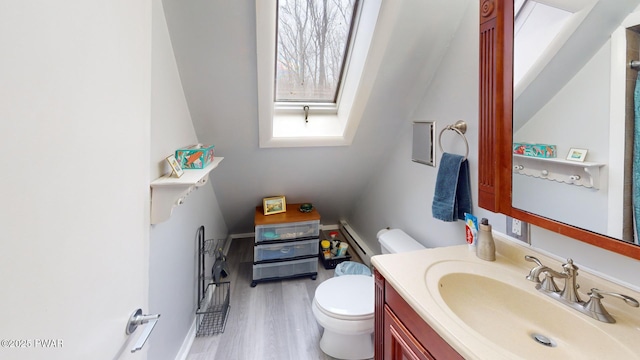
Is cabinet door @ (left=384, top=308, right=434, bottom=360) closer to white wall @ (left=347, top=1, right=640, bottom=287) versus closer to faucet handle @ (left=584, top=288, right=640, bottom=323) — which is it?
faucet handle @ (left=584, top=288, right=640, bottom=323)

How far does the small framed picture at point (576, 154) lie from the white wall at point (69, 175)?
1.35 metres

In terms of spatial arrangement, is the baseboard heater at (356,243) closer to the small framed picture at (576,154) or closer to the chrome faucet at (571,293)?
the chrome faucet at (571,293)

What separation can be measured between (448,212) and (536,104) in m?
0.60

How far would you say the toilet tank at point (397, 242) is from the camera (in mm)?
1642

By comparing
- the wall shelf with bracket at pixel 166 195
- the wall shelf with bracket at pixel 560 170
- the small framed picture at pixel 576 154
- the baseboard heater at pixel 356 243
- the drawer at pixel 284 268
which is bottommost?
the drawer at pixel 284 268

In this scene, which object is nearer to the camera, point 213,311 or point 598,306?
point 598,306

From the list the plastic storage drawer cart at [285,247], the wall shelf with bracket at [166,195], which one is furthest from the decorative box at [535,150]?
the plastic storage drawer cart at [285,247]

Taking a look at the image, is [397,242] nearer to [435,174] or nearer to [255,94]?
[435,174]

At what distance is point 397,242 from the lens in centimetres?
172

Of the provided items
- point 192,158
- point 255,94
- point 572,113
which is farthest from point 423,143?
point 192,158

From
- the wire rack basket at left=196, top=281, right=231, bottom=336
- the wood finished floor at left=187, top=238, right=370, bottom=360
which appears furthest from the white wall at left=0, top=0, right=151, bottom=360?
the wire rack basket at left=196, top=281, right=231, bottom=336

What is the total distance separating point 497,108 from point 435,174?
1.92ft

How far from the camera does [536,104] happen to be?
0.94 metres

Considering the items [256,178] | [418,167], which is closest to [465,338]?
[418,167]
